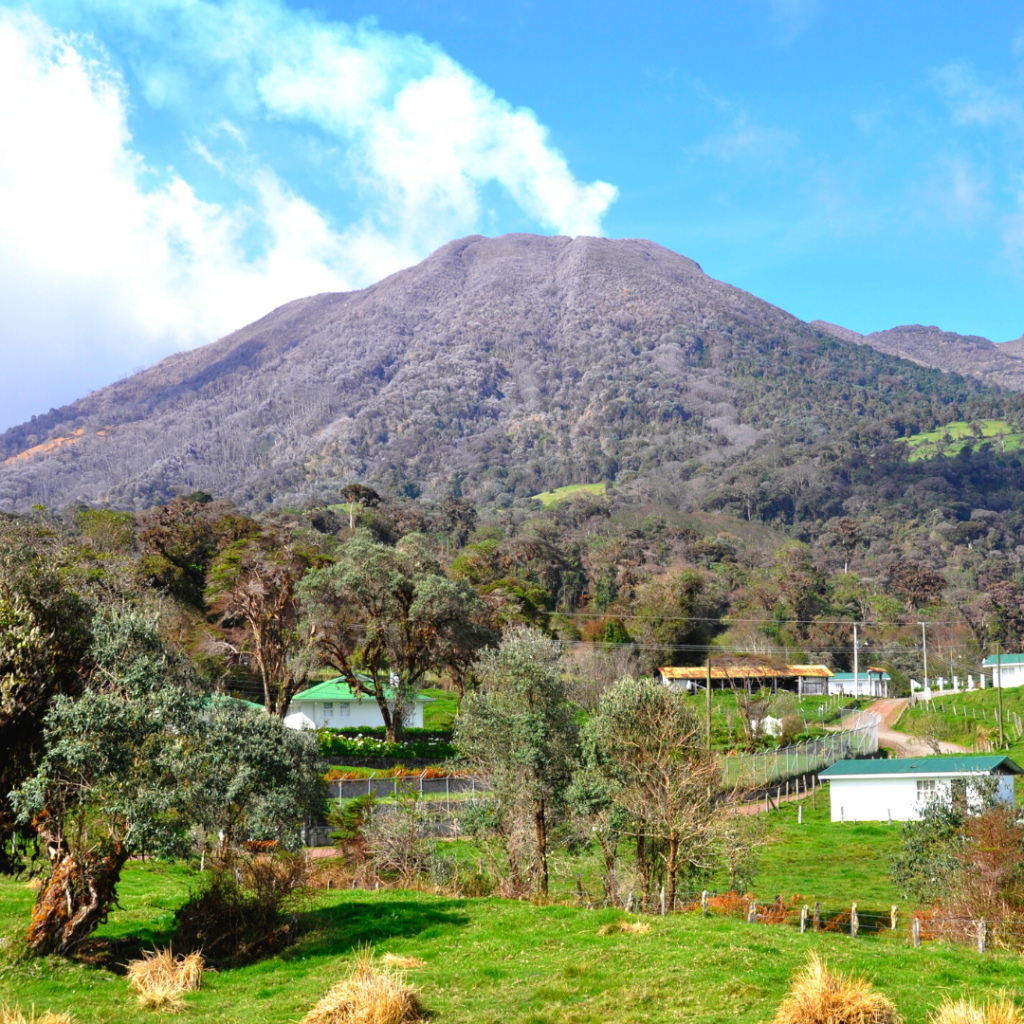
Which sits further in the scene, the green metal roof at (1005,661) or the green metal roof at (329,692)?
the green metal roof at (1005,661)

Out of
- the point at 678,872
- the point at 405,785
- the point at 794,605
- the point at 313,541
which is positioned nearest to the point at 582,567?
the point at 794,605

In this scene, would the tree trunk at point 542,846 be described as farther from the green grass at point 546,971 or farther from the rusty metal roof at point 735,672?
the rusty metal roof at point 735,672

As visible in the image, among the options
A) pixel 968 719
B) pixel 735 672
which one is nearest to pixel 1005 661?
pixel 968 719

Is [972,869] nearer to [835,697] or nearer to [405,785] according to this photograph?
[405,785]

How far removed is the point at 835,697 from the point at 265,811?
211 ft

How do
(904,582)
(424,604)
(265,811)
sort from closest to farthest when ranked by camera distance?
1. (265,811)
2. (424,604)
3. (904,582)

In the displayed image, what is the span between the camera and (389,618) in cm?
4781

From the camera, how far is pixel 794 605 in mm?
92125

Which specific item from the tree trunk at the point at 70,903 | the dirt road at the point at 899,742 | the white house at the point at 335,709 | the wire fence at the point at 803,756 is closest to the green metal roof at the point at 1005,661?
the dirt road at the point at 899,742

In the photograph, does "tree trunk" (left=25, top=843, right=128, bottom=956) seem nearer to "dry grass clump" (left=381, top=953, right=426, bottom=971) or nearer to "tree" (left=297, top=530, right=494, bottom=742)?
"dry grass clump" (left=381, top=953, right=426, bottom=971)

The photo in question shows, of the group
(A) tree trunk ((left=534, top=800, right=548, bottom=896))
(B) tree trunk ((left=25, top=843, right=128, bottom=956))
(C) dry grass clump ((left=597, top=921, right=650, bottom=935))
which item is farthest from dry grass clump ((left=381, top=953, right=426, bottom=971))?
(A) tree trunk ((left=534, top=800, right=548, bottom=896))

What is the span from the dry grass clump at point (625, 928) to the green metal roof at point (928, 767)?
89.9 feet

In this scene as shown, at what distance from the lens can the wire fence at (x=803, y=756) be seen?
42.7 m

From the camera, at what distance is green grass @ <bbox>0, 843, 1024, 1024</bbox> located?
1234cm
